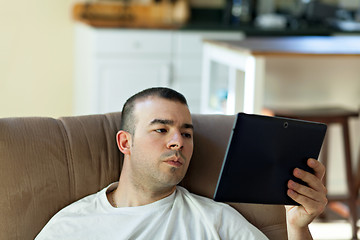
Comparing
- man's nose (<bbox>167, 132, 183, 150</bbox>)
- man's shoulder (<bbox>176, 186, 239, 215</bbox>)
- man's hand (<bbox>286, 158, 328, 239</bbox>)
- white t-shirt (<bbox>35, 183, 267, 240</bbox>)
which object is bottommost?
white t-shirt (<bbox>35, 183, 267, 240</bbox>)

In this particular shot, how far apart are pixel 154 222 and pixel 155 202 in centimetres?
7

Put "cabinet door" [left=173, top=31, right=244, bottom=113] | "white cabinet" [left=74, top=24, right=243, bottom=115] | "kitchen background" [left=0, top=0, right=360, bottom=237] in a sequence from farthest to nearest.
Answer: "kitchen background" [left=0, top=0, right=360, bottom=237] → "cabinet door" [left=173, top=31, right=244, bottom=113] → "white cabinet" [left=74, top=24, right=243, bottom=115]

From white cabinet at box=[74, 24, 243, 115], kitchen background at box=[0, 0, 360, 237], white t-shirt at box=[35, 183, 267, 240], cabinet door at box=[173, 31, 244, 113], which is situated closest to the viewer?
white t-shirt at box=[35, 183, 267, 240]

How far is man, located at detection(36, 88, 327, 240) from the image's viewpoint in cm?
170

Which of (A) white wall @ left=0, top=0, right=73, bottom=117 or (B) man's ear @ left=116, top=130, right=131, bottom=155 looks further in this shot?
(A) white wall @ left=0, top=0, right=73, bottom=117

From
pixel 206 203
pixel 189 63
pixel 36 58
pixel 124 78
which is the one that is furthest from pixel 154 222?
pixel 36 58

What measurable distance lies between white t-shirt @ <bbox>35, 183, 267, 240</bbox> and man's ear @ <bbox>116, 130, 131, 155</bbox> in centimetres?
15

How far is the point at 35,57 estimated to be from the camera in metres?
4.98

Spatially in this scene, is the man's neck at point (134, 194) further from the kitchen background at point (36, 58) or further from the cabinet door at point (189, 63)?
the kitchen background at point (36, 58)

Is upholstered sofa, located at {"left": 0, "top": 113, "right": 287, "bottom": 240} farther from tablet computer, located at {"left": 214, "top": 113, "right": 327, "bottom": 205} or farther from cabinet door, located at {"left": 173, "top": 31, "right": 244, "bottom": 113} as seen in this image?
cabinet door, located at {"left": 173, "top": 31, "right": 244, "bottom": 113}

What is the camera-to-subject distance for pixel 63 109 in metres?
5.11

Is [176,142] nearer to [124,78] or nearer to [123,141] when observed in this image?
[123,141]

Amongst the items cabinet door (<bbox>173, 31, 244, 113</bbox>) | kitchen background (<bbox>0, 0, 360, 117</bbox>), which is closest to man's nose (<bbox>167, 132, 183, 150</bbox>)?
cabinet door (<bbox>173, 31, 244, 113</bbox>)

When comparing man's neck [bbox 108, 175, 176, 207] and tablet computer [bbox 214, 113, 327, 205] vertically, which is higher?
tablet computer [bbox 214, 113, 327, 205]
